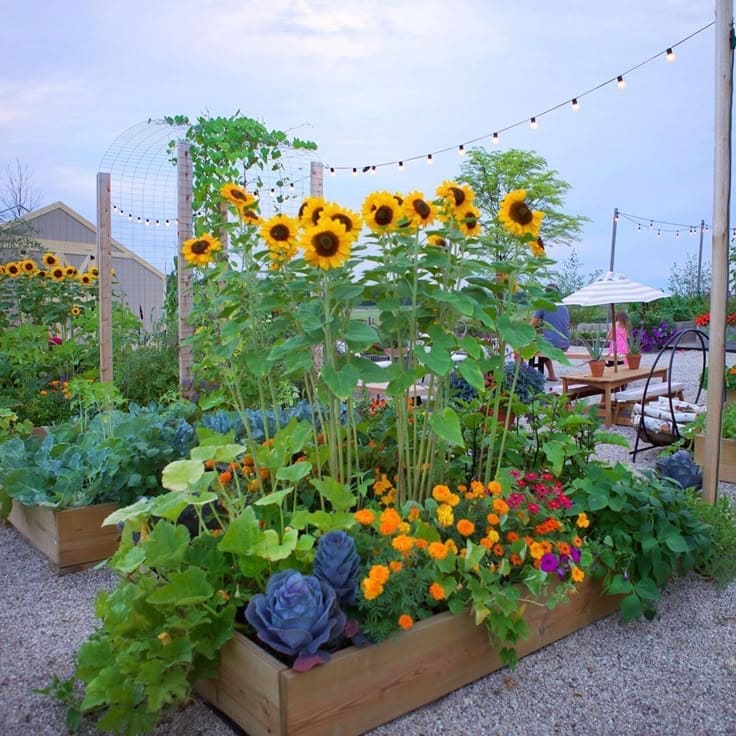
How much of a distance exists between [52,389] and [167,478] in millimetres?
3440

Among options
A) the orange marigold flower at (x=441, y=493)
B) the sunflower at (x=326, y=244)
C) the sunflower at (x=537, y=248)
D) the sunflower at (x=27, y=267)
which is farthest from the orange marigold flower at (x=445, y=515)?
the sunflower at (x=27, y=267)

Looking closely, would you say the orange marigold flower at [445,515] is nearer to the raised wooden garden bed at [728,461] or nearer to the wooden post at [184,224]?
the raised wooden garden bed at [728,461]

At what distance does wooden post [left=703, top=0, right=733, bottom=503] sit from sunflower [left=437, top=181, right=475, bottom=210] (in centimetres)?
114

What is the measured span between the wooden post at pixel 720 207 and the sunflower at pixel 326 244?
1.56m

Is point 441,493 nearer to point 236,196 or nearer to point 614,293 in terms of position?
point 236,196

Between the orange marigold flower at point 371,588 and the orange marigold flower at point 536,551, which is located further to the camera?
the orange marigold flower at point 536,551

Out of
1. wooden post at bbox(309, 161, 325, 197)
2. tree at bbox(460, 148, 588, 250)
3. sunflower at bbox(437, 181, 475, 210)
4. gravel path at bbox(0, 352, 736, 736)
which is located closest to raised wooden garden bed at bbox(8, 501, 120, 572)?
gravel path at bbox(0, 352, 736, 736)

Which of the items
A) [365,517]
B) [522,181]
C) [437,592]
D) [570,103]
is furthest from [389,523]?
[522,181]

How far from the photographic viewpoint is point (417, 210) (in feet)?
5.95

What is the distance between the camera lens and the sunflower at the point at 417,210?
1.81m

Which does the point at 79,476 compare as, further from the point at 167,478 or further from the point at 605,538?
the point at 605,538

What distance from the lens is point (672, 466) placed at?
297cm

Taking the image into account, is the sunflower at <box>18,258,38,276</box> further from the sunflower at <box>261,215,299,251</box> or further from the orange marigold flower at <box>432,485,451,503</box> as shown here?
the orange marigold flower at <box>432,485,451,503</box>

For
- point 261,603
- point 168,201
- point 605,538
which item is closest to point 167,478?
point 261,603
